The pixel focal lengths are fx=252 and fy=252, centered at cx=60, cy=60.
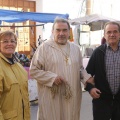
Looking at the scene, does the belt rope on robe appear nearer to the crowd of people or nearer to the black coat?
the crowd of people

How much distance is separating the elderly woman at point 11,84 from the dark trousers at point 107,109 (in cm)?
92

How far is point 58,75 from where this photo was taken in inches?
108

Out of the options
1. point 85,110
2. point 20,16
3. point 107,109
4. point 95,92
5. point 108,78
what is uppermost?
point 20,16

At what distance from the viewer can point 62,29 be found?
2.79m

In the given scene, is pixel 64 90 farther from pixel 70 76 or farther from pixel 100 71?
pixel 100 71

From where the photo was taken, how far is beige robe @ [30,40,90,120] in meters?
2.77

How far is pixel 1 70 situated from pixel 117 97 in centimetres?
140

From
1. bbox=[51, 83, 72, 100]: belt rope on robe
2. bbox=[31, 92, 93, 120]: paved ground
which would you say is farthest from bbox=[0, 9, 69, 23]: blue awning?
bbox=[51, 83, 72, 100]: belt rope on robe

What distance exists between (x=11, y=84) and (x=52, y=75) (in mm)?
598

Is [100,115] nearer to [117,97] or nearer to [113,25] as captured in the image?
[117,97]

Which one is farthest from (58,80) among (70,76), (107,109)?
(107,109)

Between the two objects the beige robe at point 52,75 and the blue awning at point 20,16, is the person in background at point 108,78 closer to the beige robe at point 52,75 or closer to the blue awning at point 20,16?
the beige robe at point 52,75

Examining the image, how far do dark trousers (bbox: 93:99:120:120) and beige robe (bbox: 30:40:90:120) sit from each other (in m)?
0.26

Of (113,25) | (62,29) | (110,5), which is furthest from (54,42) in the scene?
(110,5)
